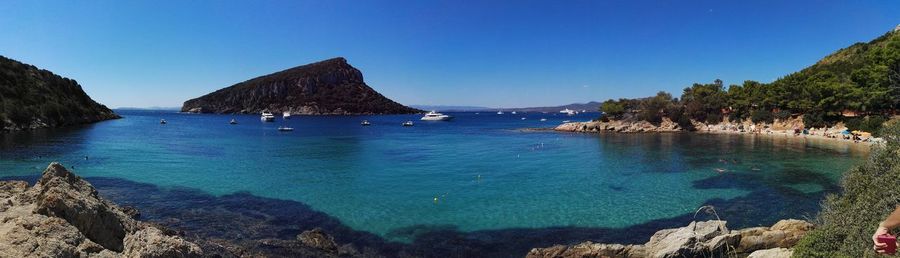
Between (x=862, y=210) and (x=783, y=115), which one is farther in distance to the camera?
(x=783, y=115)

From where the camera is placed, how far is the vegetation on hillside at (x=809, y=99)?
5003cm

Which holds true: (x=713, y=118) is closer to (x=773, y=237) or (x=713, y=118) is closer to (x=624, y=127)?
(x=624, y=127)

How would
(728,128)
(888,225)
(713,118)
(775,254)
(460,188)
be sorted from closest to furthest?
(888,225), (775,254), (460,188), (728,128), (713,118)

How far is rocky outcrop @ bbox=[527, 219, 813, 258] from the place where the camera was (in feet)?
41.9

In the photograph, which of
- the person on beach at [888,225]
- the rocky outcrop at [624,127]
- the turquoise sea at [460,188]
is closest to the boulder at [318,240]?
the turquoise sea at [460,188]

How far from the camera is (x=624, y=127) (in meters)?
77.9

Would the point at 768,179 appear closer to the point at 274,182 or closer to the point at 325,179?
the point at 325,179

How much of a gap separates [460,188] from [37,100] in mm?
88057

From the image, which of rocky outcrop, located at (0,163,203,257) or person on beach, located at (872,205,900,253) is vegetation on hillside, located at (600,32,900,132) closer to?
person on beach, located at (872,205,900,253)

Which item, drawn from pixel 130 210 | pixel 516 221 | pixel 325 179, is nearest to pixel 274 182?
pixel 325 179

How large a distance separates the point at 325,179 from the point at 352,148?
21613mm

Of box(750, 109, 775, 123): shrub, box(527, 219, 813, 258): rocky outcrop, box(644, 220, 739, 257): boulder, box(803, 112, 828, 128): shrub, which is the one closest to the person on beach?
box(644, 220, 739, 257): boulder

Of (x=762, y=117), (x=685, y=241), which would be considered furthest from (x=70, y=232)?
(x=762, y=117)

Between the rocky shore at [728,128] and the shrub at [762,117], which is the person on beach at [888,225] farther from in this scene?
the shrub at [762,117]
